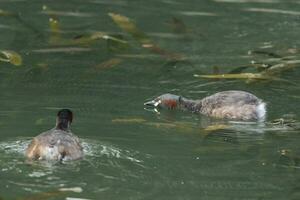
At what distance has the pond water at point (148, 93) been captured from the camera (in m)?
8.95

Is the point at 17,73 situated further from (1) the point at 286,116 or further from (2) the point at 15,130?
(1) the point at 286,116

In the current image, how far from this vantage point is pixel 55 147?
922 centimetres

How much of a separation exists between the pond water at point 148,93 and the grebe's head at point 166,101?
10cm

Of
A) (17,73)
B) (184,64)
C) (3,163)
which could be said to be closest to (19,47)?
(17,73)

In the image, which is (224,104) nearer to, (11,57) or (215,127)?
(215,127)

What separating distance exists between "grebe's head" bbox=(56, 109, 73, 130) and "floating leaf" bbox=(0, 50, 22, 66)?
310cm

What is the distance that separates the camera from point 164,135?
35.0 feet

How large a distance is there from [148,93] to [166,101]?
0.47 metres

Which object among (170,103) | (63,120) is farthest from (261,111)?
(63,120)

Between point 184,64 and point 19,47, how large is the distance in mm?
2257

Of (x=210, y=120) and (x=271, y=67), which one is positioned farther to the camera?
(x=271, y=67)

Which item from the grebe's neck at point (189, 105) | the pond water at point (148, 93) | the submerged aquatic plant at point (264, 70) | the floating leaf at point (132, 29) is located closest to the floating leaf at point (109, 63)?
the pond water at point (148, 93)

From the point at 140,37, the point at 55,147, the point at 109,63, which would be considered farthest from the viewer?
the point at 140,37

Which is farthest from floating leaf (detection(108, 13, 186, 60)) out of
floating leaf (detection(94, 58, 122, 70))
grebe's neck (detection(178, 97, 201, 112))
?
grebe's neck (detection(178, 97, 201, 112))
